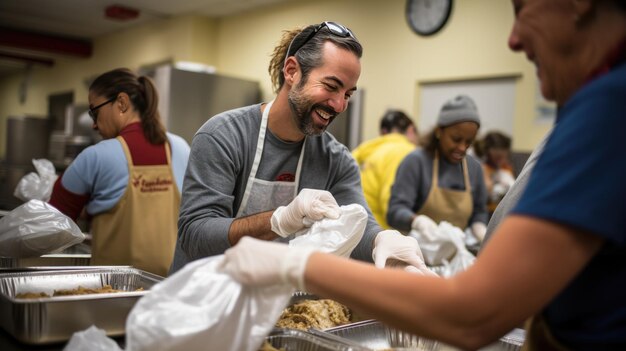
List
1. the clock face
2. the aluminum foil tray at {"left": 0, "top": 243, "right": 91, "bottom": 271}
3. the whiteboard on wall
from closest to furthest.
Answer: the aluminum foil tray at {"left": 0, "top": 243, "right": 91, "bottom": 271} → the whiteboard on wall → the clock face

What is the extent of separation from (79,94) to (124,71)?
815 centimetres

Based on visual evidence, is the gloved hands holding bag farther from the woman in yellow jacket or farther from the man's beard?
the woman in yellow jacket

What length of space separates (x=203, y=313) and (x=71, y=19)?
8175 mm

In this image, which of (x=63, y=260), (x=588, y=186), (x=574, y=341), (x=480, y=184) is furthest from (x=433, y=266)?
(x=588, y=186)

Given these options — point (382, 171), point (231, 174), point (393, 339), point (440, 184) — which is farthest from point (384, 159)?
point (393, 339)

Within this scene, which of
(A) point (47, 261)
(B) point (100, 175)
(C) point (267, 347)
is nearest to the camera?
(C) point (267, 347)

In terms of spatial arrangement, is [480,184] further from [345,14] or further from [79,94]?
[79,94]

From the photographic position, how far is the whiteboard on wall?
4.59 m

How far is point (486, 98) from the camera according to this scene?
471 centimetres

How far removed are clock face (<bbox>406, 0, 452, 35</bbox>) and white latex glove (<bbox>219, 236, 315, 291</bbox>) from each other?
170 inches

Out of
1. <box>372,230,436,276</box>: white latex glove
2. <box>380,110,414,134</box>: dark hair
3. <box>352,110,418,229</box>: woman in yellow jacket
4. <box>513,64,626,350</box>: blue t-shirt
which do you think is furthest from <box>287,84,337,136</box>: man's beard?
<box>380,110,414,134</box>: dark hair

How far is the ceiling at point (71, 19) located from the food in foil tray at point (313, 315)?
5.37 m

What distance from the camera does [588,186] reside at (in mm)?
738

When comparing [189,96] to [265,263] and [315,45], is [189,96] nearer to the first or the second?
[315,45]
